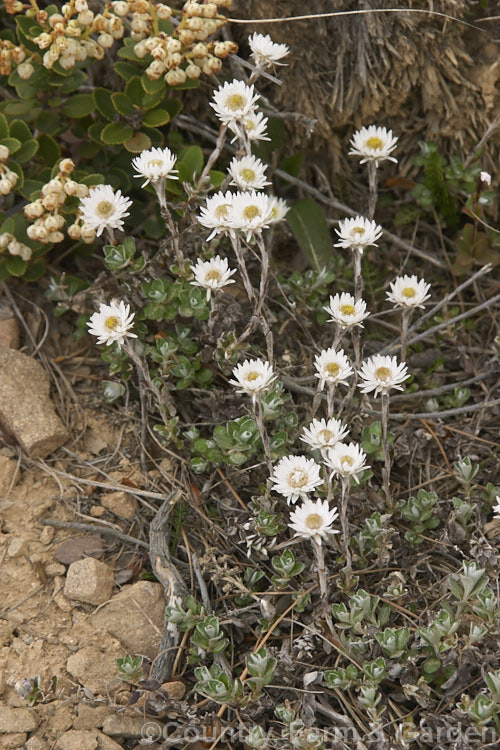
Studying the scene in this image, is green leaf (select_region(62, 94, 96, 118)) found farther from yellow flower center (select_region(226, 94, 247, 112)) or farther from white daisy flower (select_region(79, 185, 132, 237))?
yellow flower center (select_region(226, 94, 247, 112))

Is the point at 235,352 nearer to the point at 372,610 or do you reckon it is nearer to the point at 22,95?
the point at 372,610

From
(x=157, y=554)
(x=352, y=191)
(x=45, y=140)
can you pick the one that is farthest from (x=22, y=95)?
(x=157, y=554)

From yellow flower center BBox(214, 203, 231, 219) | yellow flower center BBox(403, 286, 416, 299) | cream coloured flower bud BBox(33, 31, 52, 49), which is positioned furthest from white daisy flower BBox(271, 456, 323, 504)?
cream coloured flower bud BBox(33, 31, 52, 49)

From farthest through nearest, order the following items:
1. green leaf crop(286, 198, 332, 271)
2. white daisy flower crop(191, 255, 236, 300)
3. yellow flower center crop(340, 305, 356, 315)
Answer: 1. green leaf crop(286, 198, 332, 271)
2. white daisy flower crop(191, 255, 236, 300)
3. yellow flower center crop(340, 305, 356, 315)

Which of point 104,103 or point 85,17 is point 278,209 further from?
point 85,17

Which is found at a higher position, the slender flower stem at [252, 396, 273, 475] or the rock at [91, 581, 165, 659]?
the slender flower stem at [252, 396, 273, 475]

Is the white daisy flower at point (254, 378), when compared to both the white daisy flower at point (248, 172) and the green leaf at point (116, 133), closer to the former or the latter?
the white daisy flower at point (248, 172)
